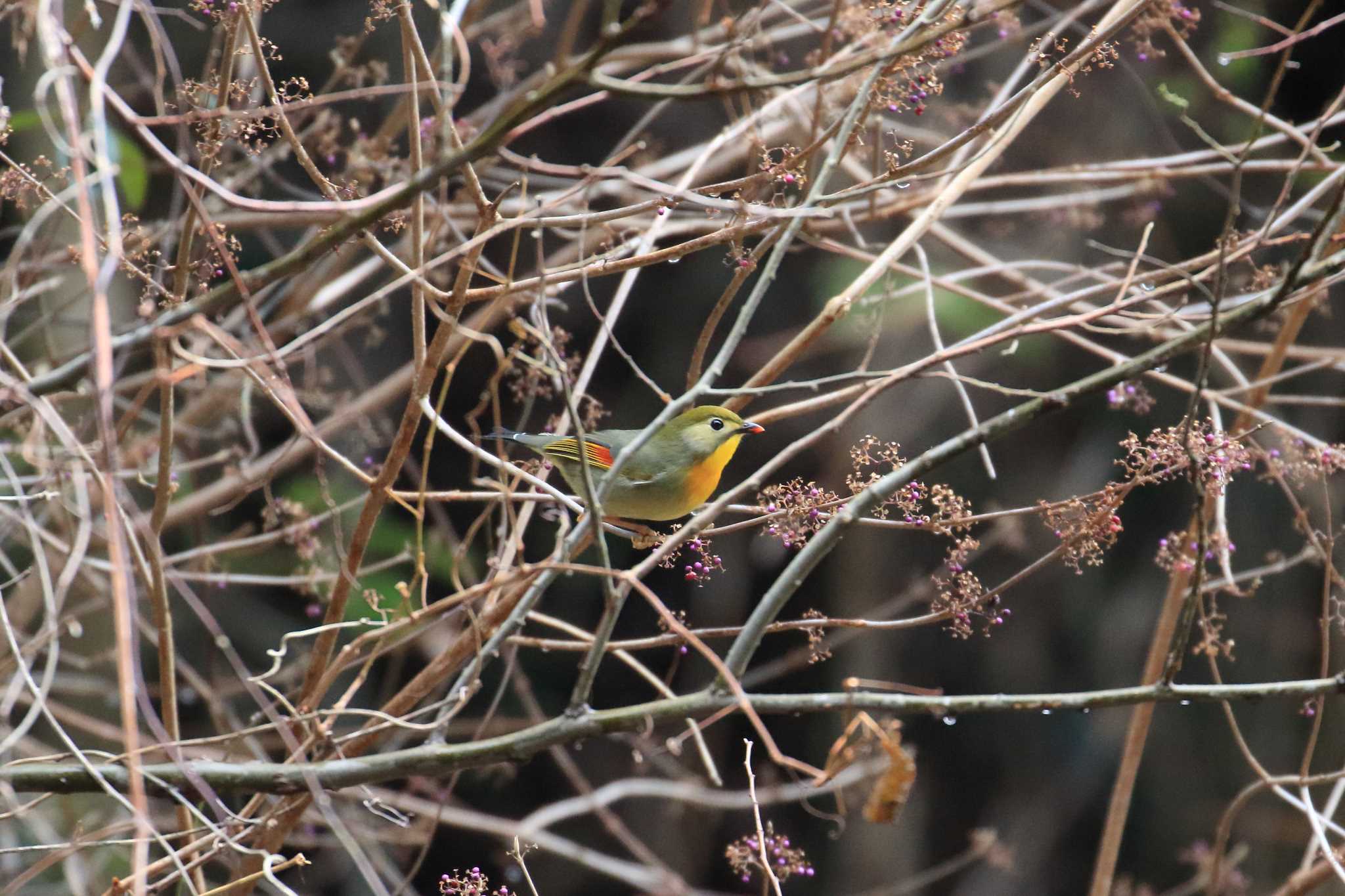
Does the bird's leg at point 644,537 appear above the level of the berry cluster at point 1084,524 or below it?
below

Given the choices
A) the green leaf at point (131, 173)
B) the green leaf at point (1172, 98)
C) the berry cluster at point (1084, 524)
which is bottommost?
the berry cluster at point (1084, 524)

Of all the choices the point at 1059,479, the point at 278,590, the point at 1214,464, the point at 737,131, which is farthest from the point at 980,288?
the point at 1214,464

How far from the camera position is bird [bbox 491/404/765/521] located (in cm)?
321

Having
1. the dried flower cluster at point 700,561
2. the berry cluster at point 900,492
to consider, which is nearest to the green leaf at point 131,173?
the dried flower cluster at point 700,561

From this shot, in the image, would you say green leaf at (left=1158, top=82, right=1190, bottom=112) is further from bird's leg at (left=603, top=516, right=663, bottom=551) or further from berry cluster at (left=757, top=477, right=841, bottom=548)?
bird's leg at (left=603, top=516, right=663, bottom=551)

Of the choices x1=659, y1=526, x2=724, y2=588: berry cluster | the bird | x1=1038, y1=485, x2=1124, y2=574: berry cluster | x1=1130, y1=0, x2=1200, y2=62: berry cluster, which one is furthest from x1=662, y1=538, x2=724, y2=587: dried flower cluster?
x1=1130, y1=0, x2=1200, y2=62: berry cluster

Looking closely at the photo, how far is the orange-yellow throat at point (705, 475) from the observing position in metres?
3.24

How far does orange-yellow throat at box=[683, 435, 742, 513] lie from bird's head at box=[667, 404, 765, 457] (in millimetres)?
17

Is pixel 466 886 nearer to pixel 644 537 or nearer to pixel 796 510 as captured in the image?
pixel 796 510

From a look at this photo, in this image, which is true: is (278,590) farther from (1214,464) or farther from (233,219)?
(1214,464)

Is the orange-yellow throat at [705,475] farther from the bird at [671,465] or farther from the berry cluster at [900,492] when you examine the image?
the berry cluster at [900,492]

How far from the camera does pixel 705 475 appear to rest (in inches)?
129

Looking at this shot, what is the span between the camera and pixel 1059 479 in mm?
7238

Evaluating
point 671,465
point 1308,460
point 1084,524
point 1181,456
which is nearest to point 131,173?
point 671,465
